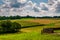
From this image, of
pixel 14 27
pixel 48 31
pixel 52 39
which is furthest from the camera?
pixel 14 27

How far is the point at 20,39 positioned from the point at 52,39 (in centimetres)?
770

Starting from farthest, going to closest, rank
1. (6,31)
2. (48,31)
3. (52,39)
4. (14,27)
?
(14,27), (6,31), (48,31), (52,39)

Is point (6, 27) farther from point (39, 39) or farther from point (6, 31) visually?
point (39, 39)

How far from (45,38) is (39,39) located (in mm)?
1492

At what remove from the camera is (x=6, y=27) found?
264 ft

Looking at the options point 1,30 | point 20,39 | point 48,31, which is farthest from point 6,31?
point 20,39

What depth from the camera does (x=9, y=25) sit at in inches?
3275

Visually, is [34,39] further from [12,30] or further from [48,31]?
[12,30]

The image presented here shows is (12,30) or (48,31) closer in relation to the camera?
(48,31)

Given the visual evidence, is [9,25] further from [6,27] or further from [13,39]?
[13,39]

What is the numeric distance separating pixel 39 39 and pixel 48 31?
33.7 feet

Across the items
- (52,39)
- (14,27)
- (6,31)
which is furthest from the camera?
(14,27)

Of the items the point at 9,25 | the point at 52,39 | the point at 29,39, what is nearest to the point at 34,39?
the point at 29,39

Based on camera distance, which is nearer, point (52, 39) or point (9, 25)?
point (52, 39)
